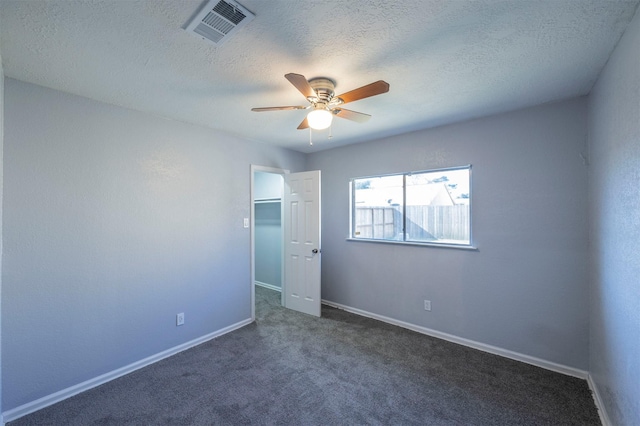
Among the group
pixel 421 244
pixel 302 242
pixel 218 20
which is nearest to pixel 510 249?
pixel 421 244

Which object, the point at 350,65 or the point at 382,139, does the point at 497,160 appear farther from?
the point at 350,65

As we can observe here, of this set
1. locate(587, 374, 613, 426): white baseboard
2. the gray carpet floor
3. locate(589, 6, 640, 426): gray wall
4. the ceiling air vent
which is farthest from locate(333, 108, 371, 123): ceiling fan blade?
locate(587, 374, 613, 426): white baseboard

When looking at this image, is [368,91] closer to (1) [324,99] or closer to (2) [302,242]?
(1) [324,99]

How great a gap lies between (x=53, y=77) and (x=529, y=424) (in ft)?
13.7

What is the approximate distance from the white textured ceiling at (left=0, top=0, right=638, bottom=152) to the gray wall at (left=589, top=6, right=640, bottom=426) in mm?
238

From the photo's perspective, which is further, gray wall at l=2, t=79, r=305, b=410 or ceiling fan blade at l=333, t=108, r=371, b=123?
ceiling fan blade at l=333, t=108, r=371, b=123

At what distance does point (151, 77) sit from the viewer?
6.63 feet

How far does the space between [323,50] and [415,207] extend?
7.64ft

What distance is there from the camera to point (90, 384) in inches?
90.8

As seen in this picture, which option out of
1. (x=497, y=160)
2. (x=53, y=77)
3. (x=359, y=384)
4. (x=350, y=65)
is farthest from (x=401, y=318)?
(x=53, y=77)

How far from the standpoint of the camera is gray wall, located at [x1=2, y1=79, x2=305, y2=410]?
204 cm

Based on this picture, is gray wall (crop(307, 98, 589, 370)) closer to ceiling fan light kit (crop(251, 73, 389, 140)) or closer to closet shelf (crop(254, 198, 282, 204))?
ceiling fan light kit (crop(251, 73, 389, 140))

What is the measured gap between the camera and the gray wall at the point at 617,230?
1.43 metres

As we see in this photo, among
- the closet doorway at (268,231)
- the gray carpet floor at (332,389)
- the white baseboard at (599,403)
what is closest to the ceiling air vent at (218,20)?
the gray carpet floor at (332,389)
